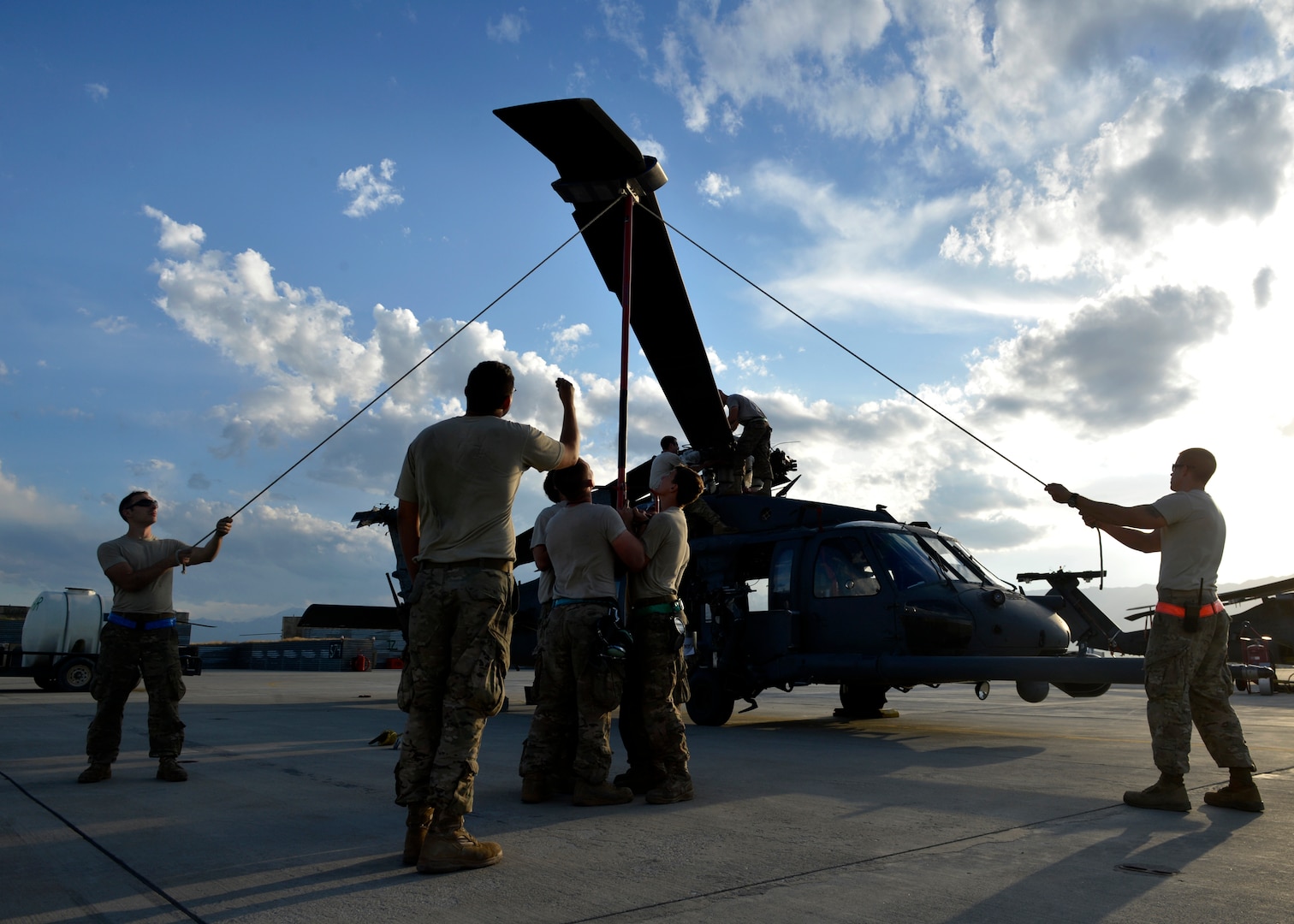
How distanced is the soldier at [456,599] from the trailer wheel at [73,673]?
16170 mm

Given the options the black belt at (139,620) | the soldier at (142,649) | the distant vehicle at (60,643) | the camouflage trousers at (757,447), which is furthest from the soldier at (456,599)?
the distant vehicle at (60,643)

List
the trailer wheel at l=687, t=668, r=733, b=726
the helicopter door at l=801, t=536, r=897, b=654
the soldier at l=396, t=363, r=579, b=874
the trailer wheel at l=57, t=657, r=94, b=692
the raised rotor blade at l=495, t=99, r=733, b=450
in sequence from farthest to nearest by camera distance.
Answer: the trailer wheel at l=57, t=657, r=94, b=692
the trailer wheel at l=687, t=668, r=733, b=726
the helicopter door at l=801, t=536, r=897, b=654
the raised rotor blade at l=495, t=99, r=733, b=450
the soldier at l=396, t=363, r=579, b=874

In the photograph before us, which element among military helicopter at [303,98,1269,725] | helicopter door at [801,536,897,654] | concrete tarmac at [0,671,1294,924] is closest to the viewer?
concrete tarmac at [0,671,1294,924]

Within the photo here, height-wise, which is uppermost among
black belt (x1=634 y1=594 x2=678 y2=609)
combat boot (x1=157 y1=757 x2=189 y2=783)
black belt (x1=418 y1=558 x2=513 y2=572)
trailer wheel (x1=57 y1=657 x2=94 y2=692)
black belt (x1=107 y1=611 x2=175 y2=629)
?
black belt (x1=418 y1=558 x2=513 y2=572)

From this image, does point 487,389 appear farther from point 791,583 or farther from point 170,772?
point 791,583

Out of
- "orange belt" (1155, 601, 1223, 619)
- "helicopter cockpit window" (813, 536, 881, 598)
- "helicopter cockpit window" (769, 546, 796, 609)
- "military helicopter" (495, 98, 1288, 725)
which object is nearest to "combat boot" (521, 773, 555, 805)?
"orange belt" (1155, 601, 1223, 619)

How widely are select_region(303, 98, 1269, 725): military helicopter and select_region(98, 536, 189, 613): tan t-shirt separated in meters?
3.55

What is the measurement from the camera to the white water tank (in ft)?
55.5

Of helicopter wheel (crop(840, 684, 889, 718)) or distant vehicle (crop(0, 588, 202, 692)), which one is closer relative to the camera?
helicopter wheel (crop(840, 684, 889, 718))

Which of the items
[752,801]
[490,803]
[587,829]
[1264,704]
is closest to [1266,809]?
[752,801]

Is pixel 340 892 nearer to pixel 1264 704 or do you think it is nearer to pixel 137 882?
pixel 137 882

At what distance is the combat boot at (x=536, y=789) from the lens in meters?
4.89

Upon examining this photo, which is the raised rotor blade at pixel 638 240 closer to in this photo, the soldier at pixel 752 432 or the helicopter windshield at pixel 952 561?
the soldier at pixel 752 432

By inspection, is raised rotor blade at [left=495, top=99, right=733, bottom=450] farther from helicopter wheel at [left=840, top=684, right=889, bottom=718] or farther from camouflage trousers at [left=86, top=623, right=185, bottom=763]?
camouflage trousers at [left=86, top=623, right=185, bottom=763]
